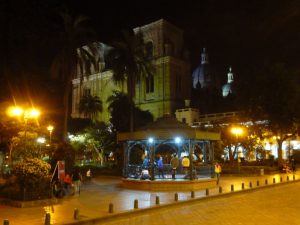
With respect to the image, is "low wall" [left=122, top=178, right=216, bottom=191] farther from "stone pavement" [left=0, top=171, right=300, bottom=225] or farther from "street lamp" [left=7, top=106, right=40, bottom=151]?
"street lamp" [left=7, top=106, right=40, bottom=151]

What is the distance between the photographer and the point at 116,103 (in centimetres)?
5281

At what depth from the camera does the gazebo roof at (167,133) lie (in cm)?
2192

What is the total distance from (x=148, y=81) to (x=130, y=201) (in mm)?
56964

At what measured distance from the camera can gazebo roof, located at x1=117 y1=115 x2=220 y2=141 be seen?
2192 cm

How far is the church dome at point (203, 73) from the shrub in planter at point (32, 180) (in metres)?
87.9

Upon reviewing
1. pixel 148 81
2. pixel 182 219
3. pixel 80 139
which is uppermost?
pixel 148 81

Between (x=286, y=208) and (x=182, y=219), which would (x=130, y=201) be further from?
(x=286, y=208)

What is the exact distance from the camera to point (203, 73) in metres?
105

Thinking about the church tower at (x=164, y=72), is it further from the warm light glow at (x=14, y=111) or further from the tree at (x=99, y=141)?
the warm light glow at (x=14, y=111)

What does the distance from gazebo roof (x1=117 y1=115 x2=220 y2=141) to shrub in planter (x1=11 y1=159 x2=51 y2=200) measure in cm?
705

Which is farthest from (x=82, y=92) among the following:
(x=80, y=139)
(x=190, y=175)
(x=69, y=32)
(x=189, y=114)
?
(x=190, y=175)

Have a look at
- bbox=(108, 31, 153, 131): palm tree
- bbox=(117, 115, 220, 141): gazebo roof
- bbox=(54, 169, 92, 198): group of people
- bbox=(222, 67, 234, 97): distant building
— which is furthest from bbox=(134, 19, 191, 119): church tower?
bbox=(54, 169, 92, 198): group of people

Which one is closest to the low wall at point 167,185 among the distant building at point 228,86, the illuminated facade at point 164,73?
the illuminated facade at point 164,73

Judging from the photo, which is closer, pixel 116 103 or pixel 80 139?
pixel 80 139
